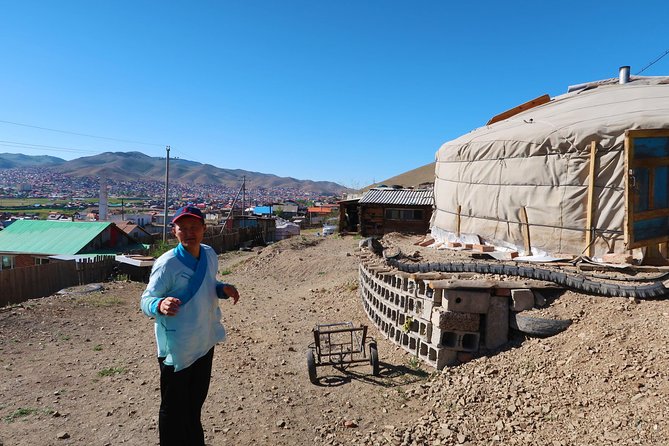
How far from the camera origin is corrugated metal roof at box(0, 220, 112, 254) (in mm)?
18688

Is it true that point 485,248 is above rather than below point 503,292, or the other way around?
above

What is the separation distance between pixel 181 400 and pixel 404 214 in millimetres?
17913

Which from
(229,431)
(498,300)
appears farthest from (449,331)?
(229,431)

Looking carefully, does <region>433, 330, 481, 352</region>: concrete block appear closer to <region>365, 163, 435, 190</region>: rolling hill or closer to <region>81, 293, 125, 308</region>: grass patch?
<region>81, 293, 125, 308</region>: grass patch

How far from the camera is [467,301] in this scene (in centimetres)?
512

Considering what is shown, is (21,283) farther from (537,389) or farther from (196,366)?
(537,389)

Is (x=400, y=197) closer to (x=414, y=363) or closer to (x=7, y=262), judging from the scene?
(x=414, y=363)

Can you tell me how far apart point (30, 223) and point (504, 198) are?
23111mm

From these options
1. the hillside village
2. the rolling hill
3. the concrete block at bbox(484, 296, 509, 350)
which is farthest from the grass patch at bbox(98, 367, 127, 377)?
the rolling hill

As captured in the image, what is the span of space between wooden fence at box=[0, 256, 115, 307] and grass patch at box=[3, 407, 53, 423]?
7907mm

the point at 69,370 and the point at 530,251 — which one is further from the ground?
the point at 530,251

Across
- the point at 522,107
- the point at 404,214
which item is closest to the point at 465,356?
the point at 522,107

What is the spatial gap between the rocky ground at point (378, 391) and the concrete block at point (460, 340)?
258 millimetres

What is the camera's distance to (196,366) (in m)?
2.79
